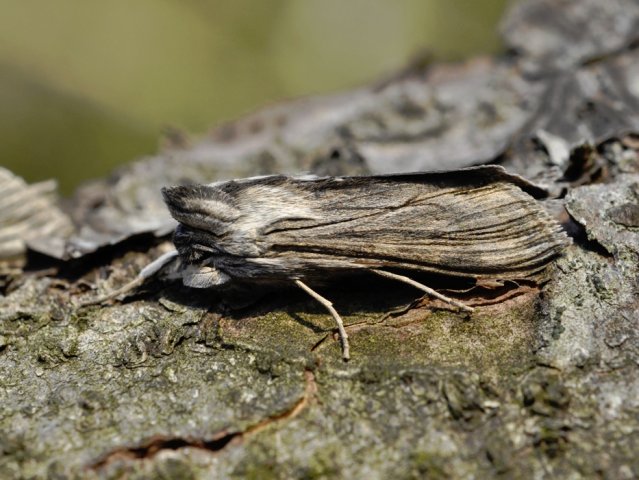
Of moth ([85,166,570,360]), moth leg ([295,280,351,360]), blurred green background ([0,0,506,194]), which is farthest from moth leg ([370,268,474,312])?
blurred green background ([0,0,506,194])

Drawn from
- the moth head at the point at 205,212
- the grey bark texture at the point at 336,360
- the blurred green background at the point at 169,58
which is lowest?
the grey bark texture at the point at 336,360

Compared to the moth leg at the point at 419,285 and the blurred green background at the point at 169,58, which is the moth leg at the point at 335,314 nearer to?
the moth leg at the point at 419,285

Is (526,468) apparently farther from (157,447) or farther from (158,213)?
(158,213)

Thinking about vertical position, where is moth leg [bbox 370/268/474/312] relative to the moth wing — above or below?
below

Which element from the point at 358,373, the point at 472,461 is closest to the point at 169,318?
the point at 358,373

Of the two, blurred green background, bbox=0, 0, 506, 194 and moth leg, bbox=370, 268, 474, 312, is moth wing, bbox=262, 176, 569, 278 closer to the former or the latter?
moth leg, bbox=370, 268, 474, 312

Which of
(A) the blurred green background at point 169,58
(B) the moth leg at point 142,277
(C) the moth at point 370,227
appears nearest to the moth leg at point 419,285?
(C) the moth at point 370,227

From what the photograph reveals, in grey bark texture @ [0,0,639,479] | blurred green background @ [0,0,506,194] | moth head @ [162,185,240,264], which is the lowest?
grey bark texture @ [0,0,639,479]
